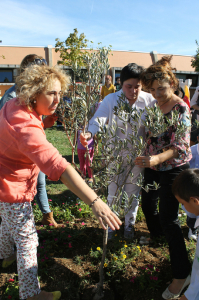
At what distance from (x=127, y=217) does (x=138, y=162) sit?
4.11ft

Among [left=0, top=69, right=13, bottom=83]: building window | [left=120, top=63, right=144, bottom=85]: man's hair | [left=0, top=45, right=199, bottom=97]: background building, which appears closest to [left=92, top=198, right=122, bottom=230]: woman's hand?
[left=120, top=63, right=144, bottom=85]: man's hair

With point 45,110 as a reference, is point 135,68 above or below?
above

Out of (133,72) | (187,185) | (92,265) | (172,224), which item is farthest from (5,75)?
(187,185)

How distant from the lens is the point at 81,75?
78.8 inches

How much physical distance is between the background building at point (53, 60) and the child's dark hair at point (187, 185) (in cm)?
1793

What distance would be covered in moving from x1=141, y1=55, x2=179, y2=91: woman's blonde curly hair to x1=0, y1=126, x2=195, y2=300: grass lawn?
1.74 metres

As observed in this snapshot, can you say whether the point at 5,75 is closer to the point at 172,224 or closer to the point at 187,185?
the point at 172,224

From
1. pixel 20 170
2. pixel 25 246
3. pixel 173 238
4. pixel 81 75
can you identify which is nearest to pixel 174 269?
pixel 173 238

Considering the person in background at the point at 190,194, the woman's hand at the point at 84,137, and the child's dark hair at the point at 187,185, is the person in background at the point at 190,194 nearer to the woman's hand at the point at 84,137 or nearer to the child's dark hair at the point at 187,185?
the child's dark hair at the point at 187,185

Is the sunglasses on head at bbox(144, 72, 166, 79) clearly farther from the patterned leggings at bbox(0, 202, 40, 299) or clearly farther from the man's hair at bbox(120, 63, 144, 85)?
the patterned leggings at bbox(0, 202, 40, 299)

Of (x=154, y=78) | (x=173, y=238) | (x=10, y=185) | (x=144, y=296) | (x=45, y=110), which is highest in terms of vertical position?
(x=154, y=78)

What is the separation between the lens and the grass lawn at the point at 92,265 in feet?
6.98

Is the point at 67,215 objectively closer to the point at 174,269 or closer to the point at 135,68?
the point at 174,269

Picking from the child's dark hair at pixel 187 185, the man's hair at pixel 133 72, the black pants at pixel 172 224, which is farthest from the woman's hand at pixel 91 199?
the man's hair at pixel 133 72
